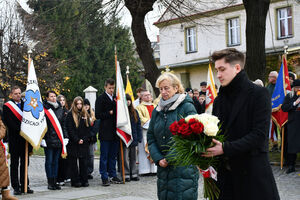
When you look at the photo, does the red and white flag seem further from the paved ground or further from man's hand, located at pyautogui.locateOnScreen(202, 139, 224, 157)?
man's hand, located at pyautogui.locateOnScreen(202, 139, 224, 157)

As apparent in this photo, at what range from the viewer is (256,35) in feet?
40.6

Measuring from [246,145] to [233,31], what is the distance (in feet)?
101

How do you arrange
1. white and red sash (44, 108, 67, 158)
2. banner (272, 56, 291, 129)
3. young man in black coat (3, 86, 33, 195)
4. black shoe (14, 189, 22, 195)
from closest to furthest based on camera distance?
black shoe (14, 189, 22, 195) < young man in black coat (3, 86, 33, 195) < white and red sash (44, 108, 67, 158) < banner (272, 56, 291, 129)

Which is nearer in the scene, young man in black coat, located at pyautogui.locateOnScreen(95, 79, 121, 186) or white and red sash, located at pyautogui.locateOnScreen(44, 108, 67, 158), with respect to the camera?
white and red sash, located at pyautogui.locateOnScreen(44, 108, 67, 158)

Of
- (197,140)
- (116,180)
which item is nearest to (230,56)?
(197,140)

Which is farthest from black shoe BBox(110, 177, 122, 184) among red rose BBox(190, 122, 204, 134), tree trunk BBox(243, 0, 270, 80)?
red rose BBox(190, 122, 204, 134)

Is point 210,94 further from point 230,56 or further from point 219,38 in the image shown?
point 219,38

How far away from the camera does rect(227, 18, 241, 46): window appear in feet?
109

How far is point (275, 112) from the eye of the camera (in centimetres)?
1205

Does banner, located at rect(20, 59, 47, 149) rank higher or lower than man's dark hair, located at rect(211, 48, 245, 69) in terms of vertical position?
lower

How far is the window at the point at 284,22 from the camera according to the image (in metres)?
30.6

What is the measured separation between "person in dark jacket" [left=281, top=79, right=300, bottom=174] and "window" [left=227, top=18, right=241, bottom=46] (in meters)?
22.9

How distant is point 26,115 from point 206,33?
2630cm

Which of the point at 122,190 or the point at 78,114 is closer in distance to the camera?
the point at 122,190
